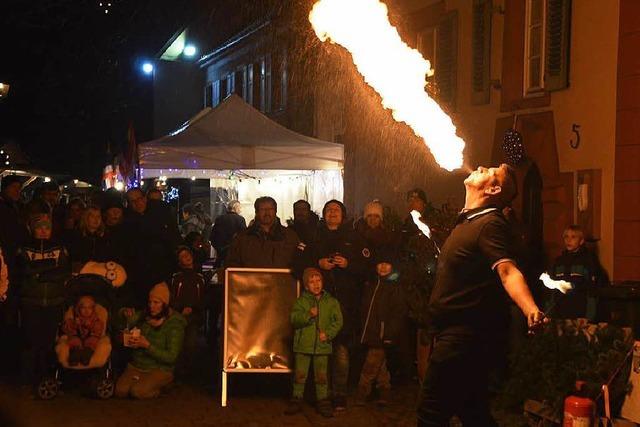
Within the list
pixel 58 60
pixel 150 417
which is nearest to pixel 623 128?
pixel 150 417

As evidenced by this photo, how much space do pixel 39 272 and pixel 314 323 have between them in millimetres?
2801

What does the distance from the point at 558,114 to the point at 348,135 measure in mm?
8321

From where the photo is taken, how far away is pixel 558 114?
1173cm

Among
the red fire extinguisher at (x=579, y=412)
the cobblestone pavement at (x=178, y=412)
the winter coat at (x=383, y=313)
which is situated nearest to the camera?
the red fire extinguisher at (x=579, y=412)

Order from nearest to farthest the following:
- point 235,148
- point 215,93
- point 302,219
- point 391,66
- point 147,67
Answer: point 391,66 < point 302,219 < point 235,148 < point 215,93 < point 147,67

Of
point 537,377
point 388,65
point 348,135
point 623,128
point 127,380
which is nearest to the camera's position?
point 537,377

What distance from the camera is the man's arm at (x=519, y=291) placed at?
15.6 ft

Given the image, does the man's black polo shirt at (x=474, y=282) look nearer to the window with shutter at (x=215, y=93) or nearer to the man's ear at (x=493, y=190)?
the man's ear at (x=493, y=190)

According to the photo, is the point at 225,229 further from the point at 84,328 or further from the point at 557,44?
the point at 557,44

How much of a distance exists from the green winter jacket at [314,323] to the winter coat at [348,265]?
0.97 ft

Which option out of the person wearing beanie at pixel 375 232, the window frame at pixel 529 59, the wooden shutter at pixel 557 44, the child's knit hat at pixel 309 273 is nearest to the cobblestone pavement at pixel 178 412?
the child's knit hat at pixel 309 273

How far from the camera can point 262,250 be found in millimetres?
9102

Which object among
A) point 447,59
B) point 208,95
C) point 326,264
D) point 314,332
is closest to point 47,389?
point 314,332

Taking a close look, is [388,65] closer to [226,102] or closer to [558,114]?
[558,114]
